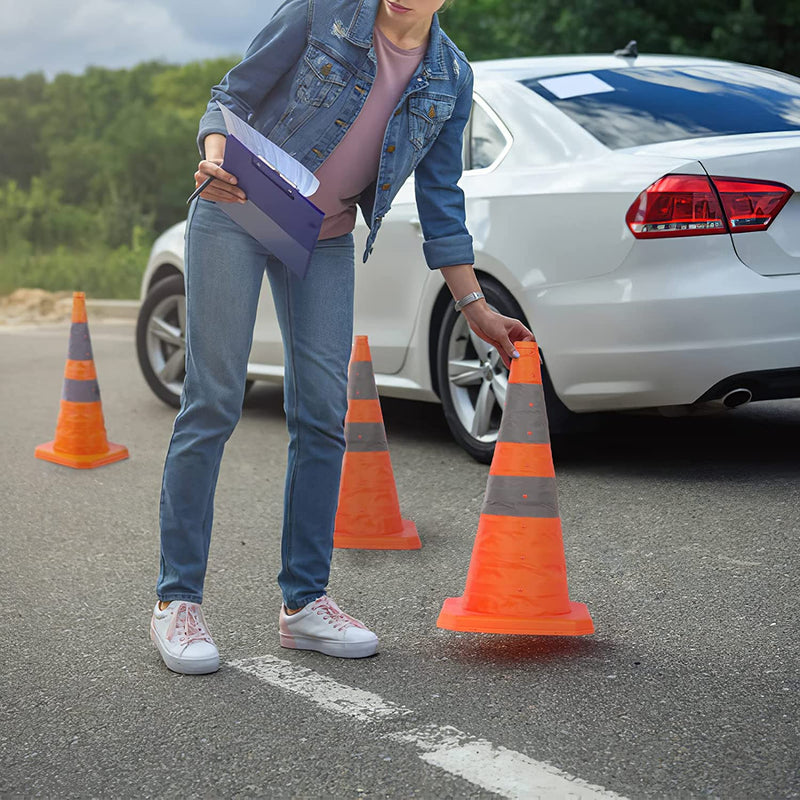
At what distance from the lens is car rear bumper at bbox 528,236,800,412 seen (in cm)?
486

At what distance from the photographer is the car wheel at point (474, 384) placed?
5520mm

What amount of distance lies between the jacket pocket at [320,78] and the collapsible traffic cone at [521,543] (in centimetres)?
83

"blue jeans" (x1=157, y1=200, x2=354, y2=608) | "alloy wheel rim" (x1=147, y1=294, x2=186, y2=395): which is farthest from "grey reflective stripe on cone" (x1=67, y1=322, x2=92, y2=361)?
"blue jeans" (x1=157, y1=200, x2=354, y2=608)

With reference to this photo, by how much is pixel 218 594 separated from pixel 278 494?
1471mm

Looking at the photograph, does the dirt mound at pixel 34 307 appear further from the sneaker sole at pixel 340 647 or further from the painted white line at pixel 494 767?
the painted white line at pixel 494 767

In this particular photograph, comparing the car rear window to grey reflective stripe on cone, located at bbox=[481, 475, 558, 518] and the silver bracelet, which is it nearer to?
the silver bracelet

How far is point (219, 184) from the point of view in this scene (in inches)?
120

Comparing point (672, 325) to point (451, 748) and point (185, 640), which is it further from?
point (451, 748)

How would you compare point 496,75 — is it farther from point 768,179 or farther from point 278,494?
point 278,494

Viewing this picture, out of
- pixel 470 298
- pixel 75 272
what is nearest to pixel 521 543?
pixel 470 298

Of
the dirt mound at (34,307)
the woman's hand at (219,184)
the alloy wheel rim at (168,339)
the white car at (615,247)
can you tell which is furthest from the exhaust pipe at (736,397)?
the dirt mound at (34,307)

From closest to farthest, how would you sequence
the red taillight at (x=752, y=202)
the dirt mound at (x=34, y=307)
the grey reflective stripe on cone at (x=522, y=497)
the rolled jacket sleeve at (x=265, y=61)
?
1. the rolled jacket sleeve at (x=265, y=61)
2. the grey reflective stripe on cone at (x=522, y=497)
3. the red taillight at (x=752, y=202)
4. the dirt mound at (x=34, y=307)

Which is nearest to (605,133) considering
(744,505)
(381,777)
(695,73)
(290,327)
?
(695,73)

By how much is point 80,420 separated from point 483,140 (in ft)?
7.37
